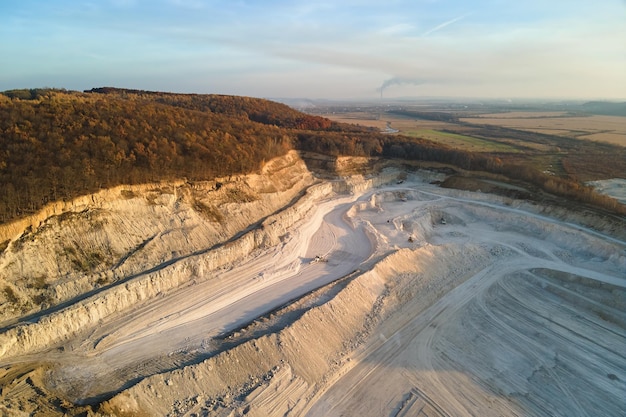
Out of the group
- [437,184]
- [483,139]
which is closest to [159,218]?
[437,184]

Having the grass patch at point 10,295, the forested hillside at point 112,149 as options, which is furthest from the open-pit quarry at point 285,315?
the forested hillside at point 112,149

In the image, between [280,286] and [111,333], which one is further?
[280,286]

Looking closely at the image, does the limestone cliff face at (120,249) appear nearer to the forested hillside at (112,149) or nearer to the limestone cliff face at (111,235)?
the limestone cliff face at (111,235)

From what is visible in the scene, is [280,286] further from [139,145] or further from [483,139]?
[483,139]

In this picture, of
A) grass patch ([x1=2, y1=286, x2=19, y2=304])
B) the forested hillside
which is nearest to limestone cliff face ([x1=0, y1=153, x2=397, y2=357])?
grass patch ([x1=2, y1=286, x2=19, y2=304])

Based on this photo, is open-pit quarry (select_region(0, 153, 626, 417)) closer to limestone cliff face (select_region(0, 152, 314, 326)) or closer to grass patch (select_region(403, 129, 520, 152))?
limestone cliff face (select_region(0, 152, 314, 326))
